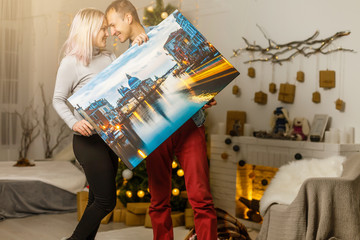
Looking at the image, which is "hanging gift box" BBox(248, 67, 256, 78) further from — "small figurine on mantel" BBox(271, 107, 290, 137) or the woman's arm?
the woman's arm

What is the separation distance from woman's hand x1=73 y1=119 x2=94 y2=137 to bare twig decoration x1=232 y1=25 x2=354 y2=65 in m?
2.41

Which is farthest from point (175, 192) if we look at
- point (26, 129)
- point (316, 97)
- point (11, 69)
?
point (11, 69)

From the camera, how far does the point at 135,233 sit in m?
3.15

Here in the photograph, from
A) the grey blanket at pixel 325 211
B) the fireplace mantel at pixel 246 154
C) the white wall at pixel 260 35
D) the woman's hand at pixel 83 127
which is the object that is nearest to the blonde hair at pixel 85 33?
the woman's hand at pixel 83 127

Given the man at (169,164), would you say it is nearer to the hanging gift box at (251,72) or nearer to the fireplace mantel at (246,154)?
the fireplace mantel at (246,154)

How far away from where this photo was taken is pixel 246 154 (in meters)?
3.74

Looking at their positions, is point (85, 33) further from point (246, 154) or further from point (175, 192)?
point (246, 154)

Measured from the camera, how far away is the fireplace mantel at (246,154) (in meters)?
3.29

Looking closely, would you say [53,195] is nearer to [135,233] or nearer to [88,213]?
[135,233]

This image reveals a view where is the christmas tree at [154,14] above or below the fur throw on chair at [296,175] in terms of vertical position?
above

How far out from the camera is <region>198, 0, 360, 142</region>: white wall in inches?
135

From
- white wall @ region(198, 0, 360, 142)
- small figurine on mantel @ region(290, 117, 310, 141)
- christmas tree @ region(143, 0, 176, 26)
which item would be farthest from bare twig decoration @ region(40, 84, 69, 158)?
small figurine on mantel @ region(290, 117, 310, 141)

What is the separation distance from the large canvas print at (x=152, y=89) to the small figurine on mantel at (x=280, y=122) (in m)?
1.93

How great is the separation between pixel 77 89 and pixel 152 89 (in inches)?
15.2
